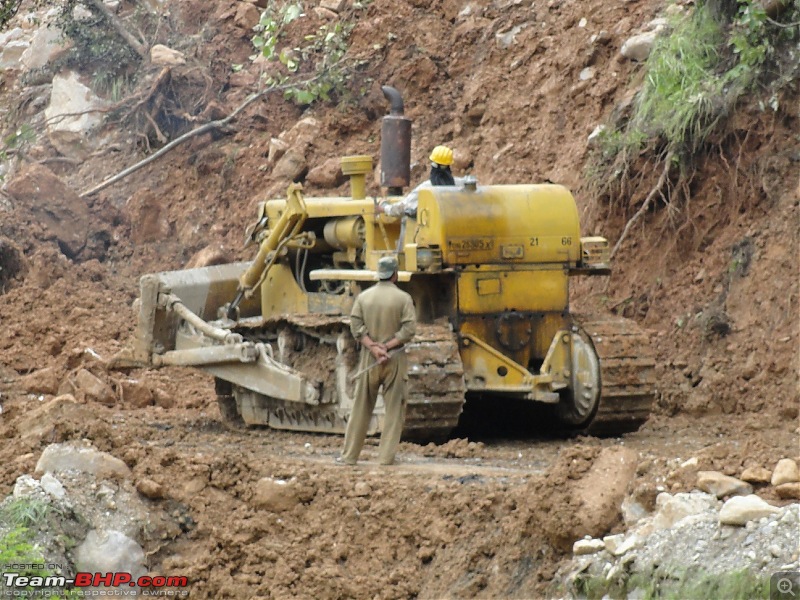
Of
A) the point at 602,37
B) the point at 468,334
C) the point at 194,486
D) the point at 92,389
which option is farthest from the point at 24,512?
the point at 602,37

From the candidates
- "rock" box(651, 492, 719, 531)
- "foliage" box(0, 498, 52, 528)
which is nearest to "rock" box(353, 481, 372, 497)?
"foliage" box(0, 498, 52, 528)

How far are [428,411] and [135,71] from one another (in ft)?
48.9

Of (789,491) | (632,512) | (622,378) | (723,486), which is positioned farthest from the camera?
(622,378)

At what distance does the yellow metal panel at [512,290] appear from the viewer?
13836 mm

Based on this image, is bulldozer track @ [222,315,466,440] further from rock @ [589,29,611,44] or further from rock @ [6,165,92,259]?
rock @ [6,165,92,259]

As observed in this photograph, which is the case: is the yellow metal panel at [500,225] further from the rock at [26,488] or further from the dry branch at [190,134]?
the dry branch at [190,134]

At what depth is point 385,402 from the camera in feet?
40.3

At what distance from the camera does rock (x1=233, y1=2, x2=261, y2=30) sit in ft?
85.7

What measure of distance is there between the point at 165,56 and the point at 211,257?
4716 mm

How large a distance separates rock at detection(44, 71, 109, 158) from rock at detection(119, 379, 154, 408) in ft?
31.1

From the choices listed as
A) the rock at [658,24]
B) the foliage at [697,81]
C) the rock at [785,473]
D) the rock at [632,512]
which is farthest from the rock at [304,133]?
the rock at [785,473]

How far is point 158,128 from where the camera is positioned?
25547 mm

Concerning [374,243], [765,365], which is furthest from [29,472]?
[765,365]

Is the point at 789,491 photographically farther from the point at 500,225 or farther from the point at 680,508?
the point at 500,225
